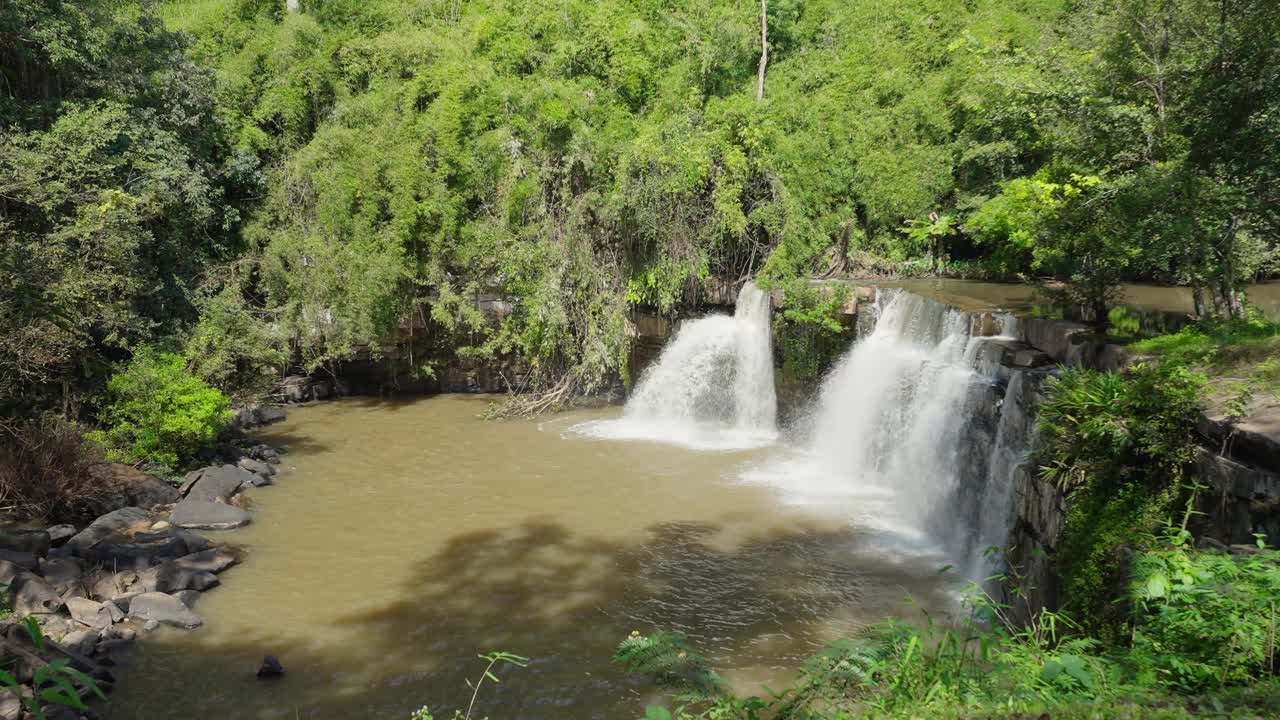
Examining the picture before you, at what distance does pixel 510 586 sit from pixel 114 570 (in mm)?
4022

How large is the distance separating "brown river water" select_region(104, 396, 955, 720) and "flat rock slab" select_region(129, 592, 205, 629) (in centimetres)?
17

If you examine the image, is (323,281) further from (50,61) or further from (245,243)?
(50,61)

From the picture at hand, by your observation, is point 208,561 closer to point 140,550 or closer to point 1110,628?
point 140,550

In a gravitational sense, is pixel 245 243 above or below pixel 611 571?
above

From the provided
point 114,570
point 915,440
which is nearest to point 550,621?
point 114,570

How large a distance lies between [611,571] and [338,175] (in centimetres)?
1023

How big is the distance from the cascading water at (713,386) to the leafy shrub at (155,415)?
5.85 m

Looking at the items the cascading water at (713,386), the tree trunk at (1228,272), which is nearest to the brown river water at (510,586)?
the cascading water at (713,386)

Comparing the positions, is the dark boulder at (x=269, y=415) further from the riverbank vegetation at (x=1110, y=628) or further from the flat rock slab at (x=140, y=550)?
the riverbank vegetation at (x=1110, y=628)

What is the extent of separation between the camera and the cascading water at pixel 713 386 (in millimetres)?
14234

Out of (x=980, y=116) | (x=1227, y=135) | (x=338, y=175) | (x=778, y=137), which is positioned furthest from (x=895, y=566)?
(x=338, y=175)

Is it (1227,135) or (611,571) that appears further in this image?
(611,571)

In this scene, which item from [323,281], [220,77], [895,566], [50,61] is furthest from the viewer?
[220,77]

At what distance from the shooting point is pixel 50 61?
12.7m
